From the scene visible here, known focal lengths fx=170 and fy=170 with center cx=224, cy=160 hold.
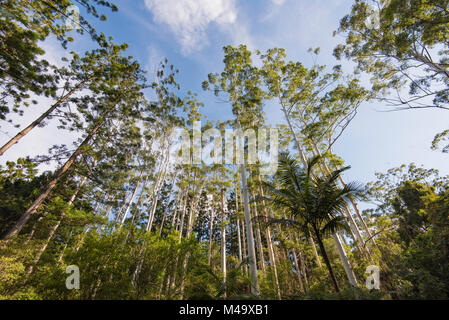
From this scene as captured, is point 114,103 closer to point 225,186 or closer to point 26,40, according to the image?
point 26,40

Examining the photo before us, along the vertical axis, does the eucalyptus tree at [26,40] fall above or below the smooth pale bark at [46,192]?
above

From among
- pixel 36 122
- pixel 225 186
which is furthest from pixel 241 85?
pixel 36 122

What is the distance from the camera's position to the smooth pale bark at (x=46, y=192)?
586cm

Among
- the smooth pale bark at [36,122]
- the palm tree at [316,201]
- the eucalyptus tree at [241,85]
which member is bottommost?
the palm tree at [316,201]

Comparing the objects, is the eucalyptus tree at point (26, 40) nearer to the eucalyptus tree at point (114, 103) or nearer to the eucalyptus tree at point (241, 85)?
the eucalyptus tree at point (114, 103)

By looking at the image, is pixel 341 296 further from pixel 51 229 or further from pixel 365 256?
pixel 51 229

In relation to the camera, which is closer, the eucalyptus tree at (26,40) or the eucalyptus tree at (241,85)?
the eucalyptus tree at (26,40)

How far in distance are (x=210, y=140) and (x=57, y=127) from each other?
9.59 meters

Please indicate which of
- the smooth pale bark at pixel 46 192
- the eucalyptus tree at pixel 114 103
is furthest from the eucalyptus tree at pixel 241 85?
the smooth pale bark at pixel 46 192

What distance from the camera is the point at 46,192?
22.2 feet

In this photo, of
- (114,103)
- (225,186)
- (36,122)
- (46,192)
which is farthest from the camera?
(225,186)

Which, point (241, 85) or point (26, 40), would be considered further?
point (241, 85)

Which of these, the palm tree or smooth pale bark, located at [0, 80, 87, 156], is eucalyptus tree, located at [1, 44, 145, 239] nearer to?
smooth pale bark, located at [0, 80, 87, 156]
